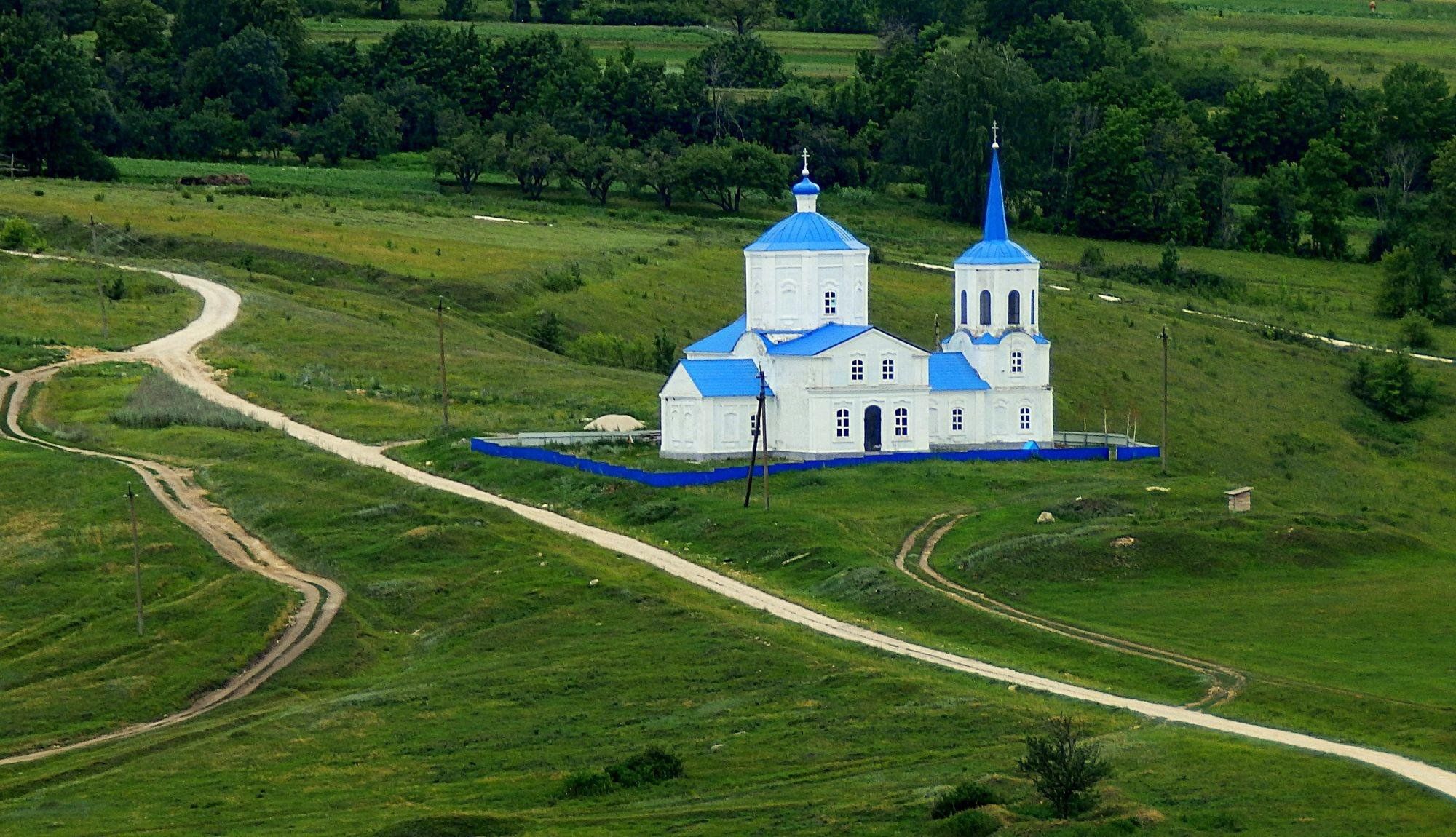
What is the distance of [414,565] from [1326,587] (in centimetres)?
2589

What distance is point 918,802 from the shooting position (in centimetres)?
4725

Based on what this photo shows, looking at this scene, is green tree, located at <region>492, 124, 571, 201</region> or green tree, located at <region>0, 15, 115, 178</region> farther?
green tree, located at <region>492, 124, 571, 201</region>

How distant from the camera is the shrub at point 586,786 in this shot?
5066 cm

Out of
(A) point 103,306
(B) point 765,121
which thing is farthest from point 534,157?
(A) point 103,306

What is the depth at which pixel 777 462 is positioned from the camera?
8356 centimetres

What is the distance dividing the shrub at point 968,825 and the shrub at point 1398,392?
73343 millimetres

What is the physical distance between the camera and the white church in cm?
8444

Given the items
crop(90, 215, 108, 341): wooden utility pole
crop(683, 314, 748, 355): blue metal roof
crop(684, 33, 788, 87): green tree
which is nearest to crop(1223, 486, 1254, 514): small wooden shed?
crop(683, 314, 748, 355): blue metal roof

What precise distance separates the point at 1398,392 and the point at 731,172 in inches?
1998

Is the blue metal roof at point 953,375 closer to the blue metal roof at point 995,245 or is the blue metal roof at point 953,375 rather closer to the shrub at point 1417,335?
the blue metal roof at point 995,245

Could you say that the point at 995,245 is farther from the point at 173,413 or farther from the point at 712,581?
the point at 173,413

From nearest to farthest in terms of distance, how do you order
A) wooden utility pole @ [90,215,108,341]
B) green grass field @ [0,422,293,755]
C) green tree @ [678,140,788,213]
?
1. green grass field @ [0,422,293,755]
2. wooden utility pole @ [90,215,108,341]
3. green tree @ [678,140,788,213]

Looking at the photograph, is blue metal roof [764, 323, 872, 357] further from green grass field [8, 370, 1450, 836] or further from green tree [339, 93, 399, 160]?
green tree [339, 93, 399, 160]

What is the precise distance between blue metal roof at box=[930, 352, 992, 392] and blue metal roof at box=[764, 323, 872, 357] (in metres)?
3.23
